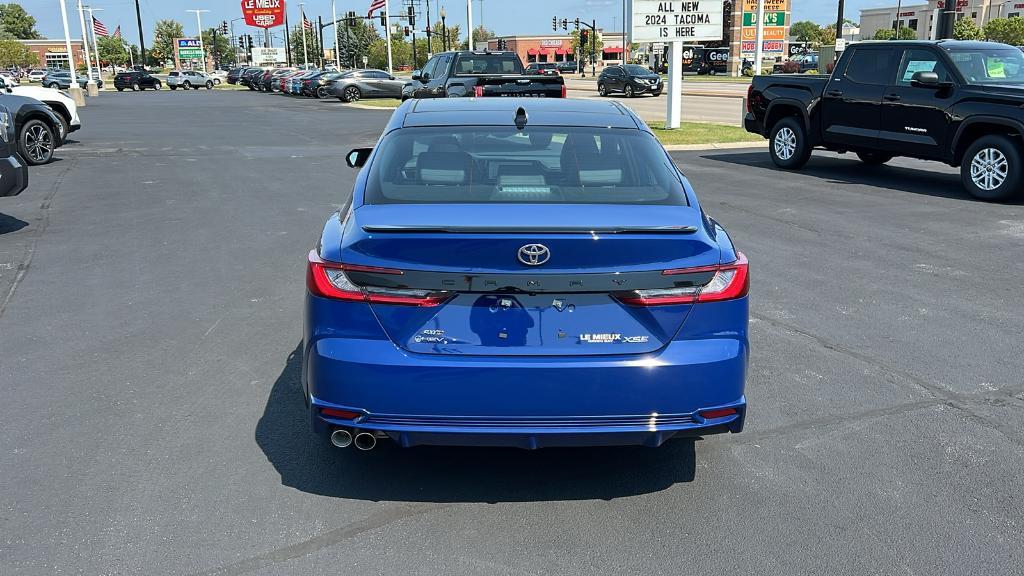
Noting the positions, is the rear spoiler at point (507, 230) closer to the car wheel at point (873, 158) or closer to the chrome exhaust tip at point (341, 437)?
the chrome exhaust tip at point (341, 437)

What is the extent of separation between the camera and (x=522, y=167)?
455 centimetres

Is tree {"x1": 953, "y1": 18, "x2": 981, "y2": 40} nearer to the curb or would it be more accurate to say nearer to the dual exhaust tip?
the curb

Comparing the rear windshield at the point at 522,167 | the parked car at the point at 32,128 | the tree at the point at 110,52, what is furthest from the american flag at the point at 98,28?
the tree at the point at 110,52

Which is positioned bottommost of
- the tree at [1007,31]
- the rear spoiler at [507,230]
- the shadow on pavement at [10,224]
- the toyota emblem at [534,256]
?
the shadow on pavement at [10,224]

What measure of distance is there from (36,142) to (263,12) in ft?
251

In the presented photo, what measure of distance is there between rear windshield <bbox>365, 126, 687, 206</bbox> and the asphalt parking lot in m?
1.27

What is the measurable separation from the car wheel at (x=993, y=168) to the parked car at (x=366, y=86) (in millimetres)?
35094

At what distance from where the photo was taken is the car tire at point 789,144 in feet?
49.0

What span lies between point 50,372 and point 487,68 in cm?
2010

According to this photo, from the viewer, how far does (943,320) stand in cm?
663

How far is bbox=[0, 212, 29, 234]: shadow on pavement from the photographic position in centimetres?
1027

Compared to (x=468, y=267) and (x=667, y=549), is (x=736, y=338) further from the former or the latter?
(x=468, y=267)

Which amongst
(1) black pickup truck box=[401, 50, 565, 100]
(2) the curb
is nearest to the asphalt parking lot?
(2) the curb

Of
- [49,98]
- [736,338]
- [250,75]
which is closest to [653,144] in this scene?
[736,338]
